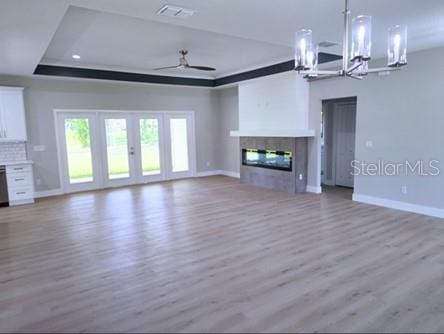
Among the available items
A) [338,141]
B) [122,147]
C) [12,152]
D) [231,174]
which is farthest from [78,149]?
[338,141]

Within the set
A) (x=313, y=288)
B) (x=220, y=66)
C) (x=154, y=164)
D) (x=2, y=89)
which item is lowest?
(x=313, y=288)

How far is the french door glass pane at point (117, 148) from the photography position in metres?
7.95

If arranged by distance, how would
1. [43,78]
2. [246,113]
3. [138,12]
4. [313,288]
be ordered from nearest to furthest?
1. [313,288]
2. [138,12]
3. [43,78]
4. [246,113]

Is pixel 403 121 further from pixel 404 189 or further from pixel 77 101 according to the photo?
pixel 77 101

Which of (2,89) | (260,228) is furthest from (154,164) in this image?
(260,228)

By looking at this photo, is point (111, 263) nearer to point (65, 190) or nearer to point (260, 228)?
point (260, 228)

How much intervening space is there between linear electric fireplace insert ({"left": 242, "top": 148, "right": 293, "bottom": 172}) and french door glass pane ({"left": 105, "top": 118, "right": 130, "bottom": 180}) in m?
3.24

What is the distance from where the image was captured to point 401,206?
5473mm

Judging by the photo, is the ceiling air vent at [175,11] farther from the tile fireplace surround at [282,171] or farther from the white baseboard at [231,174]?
the white baseboard at [231,174]

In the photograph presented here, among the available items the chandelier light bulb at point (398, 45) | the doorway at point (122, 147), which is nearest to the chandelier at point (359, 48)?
the chandelier light bulb at point (398, 45)

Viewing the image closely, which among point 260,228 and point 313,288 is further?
point 260,228

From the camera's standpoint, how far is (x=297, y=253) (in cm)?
362

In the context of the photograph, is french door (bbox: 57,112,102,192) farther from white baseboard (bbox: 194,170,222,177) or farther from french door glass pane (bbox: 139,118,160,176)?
white baseboard (bbox: 194,170,222,177)

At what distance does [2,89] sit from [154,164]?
3.92 metres
